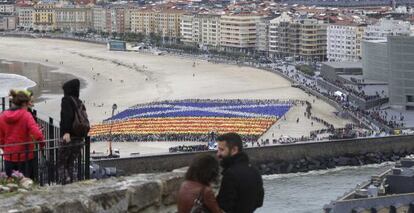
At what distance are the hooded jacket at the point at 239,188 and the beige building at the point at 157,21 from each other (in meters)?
75.1

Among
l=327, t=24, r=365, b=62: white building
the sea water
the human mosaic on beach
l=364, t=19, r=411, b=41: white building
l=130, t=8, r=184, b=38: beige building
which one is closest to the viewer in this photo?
the sea water

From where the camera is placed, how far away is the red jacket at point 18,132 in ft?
19.3

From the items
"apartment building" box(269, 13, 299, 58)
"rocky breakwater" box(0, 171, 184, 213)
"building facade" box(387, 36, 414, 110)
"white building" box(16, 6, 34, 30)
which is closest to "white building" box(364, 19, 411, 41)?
"apartment building" box(269, 13, 299, 58)

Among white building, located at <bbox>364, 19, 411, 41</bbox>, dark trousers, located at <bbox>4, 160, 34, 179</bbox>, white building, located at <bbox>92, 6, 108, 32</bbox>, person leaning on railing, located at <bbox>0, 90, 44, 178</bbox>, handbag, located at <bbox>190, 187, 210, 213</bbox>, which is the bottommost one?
white building, located at <bbox>92, 6, 108, 32</bbox>

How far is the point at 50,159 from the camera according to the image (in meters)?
6.13

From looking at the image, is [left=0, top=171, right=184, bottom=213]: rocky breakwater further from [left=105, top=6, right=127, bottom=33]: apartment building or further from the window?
[left=105, top=6, right=127, bottom=33]: apartment building

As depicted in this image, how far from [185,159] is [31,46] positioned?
48088mm

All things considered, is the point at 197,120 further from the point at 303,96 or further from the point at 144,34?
the point at 144,34

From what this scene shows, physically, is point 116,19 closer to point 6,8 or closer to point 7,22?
point 7,22

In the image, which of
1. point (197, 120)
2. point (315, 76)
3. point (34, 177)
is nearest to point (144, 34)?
point (315, 76)

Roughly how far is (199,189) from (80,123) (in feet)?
5.01

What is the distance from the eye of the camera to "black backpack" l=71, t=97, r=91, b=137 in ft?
19.7

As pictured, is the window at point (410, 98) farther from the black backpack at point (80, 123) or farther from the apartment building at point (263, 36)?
the black backpack at point (80, 123)

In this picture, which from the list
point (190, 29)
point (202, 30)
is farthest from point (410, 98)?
point (190, 29)
